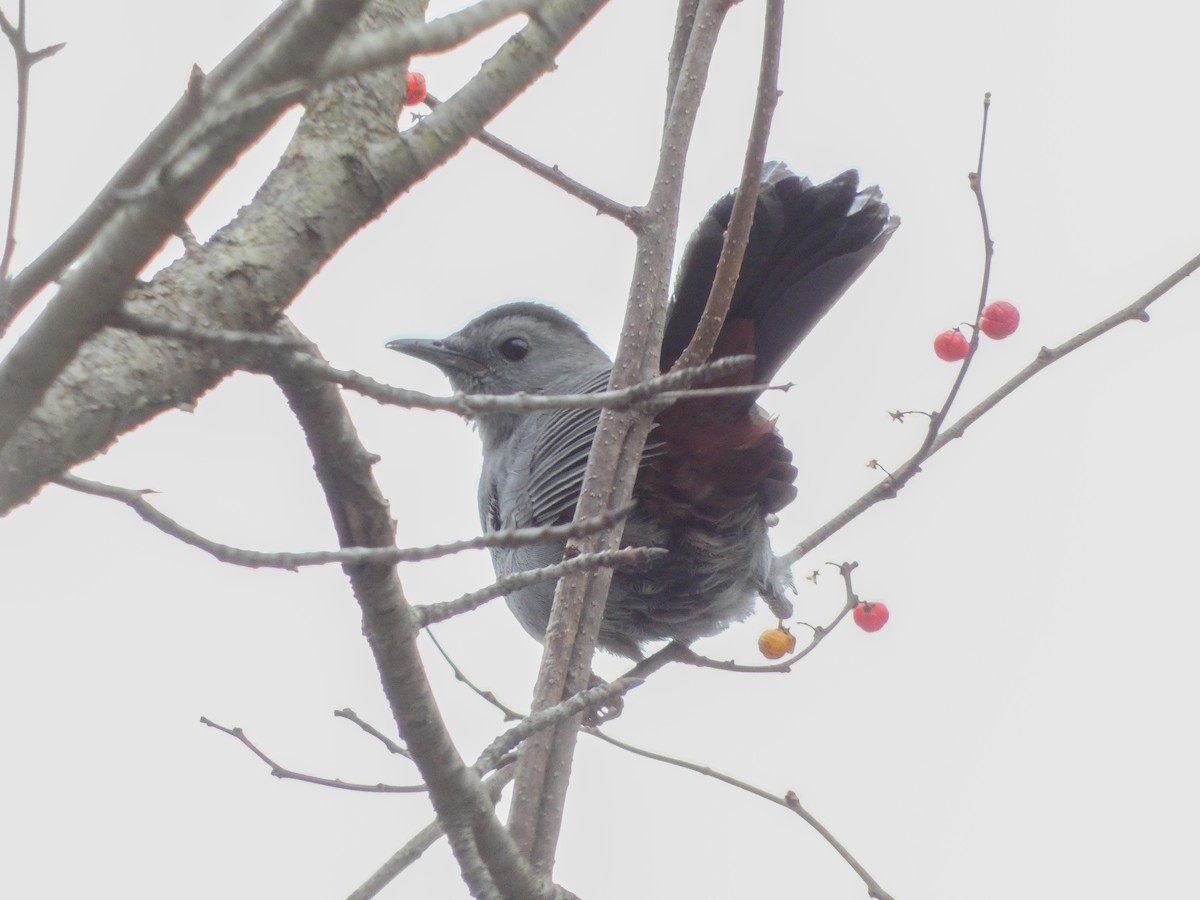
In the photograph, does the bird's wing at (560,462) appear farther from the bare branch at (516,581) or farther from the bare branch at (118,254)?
the bare branch at (118,254)

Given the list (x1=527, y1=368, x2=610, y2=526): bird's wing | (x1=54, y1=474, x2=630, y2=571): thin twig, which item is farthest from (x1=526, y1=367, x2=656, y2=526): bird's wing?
(x1=54, y1=474, x2=630, y2=571): thin twig

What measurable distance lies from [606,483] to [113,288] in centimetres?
184

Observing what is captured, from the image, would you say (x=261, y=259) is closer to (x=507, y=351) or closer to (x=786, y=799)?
(x=786, y=799)

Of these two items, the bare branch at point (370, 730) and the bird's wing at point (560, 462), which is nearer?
the bare branch at point (370, 730)

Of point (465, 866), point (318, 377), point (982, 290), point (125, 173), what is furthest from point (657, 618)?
point (318, 377)

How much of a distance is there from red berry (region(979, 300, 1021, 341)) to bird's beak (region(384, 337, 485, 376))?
2.68m

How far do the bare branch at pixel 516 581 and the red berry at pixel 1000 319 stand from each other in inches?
93.0

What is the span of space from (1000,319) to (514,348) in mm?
2637

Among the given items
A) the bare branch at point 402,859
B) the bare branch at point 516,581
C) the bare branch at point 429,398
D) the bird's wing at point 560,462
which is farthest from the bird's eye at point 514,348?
the bare branch at point 429,398

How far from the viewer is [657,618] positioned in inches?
206

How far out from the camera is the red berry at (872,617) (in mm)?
4617

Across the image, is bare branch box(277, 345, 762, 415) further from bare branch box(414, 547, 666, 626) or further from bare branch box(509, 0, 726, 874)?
bare branch box(509, 0, 726, 874)

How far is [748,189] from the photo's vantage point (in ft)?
10.00

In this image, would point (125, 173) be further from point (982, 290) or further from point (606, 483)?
point (982, 290)
